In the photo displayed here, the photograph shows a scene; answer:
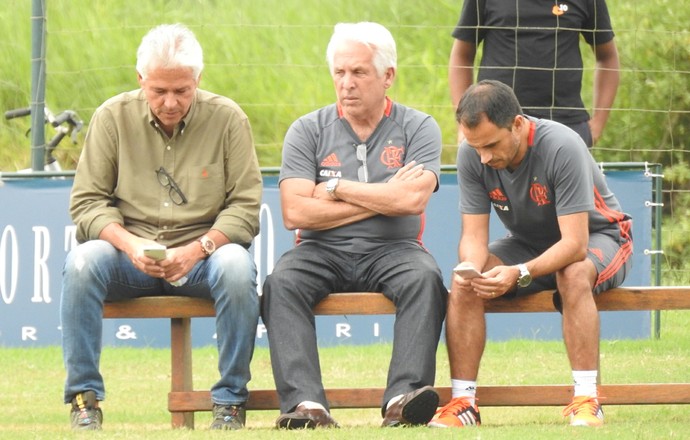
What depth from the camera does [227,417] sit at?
18.1 ft

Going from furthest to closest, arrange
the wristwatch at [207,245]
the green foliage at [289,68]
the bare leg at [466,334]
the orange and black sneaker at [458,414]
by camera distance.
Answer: the green foliage at [289,68], the wristwatch at [207,245], the bare leg at [466,334], the orange and black sneaker at [458,414]

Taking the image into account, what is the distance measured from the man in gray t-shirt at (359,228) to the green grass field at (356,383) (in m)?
0.23

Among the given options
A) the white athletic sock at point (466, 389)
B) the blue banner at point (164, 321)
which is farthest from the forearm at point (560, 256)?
the blue banner at point (164, 321)

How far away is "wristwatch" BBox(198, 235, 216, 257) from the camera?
18.5 ft

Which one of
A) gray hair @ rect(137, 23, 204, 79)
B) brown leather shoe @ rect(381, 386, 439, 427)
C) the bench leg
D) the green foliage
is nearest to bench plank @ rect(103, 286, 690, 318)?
the bench leg

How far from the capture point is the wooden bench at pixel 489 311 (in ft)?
18.6

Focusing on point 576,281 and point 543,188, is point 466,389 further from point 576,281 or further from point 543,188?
point 543,188

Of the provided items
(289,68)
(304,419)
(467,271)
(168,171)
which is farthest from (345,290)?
(289,68)

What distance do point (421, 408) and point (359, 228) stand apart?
875mm

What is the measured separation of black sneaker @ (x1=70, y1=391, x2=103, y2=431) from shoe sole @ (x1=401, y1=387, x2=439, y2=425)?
1140 millimetres

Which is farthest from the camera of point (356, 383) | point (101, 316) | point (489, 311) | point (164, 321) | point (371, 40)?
point (164, 321)

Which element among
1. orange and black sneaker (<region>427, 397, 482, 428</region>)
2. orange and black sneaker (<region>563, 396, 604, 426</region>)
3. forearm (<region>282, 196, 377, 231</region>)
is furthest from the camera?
forearm (<region>282, 196, 377, 231</region>)

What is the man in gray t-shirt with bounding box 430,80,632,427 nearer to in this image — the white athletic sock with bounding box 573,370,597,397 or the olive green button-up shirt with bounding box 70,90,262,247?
the white athletic sock with bounding box 573,370,597,397

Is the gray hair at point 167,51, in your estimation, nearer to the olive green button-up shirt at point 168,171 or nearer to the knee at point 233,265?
the olive green button-up shirt at point 168,171
